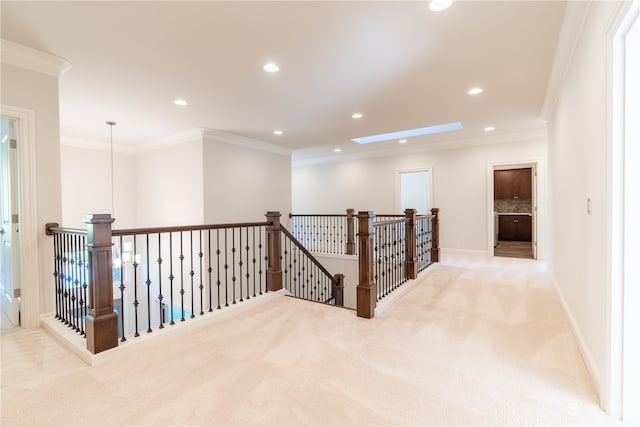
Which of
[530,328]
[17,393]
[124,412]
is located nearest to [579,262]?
[530,328]

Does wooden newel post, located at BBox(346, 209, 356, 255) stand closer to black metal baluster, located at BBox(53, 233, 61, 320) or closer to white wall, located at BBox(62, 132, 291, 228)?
white wall, located at BBox(62, 132, 291, 228)

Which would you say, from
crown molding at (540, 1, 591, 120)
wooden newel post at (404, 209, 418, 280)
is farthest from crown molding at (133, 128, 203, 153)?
crown molding at (540, 1, 591, 120)

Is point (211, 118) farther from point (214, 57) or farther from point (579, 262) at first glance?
point (579, 262)

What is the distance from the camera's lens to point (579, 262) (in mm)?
2350

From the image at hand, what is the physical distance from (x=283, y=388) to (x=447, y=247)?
604 cm

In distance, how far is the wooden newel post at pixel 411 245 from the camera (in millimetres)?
4301

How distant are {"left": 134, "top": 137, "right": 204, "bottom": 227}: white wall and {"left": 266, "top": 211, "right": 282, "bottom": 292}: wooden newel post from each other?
7.58ft

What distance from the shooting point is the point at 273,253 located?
3.76 meters

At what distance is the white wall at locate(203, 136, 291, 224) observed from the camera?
18.2 ft

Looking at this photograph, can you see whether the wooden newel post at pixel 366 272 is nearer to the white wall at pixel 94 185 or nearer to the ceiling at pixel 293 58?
the ceiling at pixel 293 58

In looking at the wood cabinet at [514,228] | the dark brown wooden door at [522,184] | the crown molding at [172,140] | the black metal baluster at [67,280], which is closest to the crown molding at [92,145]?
the crown molding at [172,140]

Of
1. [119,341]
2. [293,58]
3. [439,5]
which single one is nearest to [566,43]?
[439,5]

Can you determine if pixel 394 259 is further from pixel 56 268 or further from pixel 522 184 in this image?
pixel 522 184

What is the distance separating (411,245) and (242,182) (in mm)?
3696
